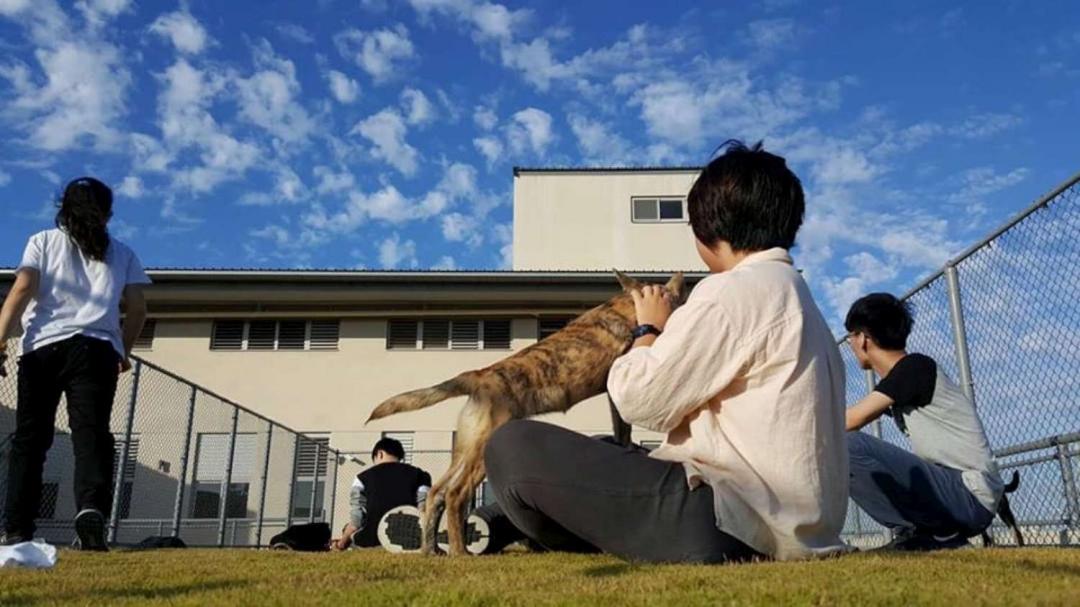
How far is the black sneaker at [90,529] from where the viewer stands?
16.1 feet

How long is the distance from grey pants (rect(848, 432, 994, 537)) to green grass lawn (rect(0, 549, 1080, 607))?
0.82 m

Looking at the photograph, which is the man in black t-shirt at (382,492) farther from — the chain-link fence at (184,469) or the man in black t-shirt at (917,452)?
the man in black t-shirt at (917,452)

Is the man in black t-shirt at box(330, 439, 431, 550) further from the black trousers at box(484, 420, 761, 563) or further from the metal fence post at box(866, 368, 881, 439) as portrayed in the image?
the black trousers at box(484, 420, 761, 563)

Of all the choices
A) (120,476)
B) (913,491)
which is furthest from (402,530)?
(120,476)

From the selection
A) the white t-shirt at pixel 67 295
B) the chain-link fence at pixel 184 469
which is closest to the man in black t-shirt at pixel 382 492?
the white t-shirt at pixel 67 295

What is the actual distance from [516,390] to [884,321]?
2.12 meters

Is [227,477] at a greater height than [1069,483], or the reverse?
[227,477]

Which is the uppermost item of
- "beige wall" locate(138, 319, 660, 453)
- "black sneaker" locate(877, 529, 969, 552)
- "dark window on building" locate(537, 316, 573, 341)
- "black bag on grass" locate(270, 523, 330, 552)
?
"dark window on building" locate(537, 316, 573, 341)

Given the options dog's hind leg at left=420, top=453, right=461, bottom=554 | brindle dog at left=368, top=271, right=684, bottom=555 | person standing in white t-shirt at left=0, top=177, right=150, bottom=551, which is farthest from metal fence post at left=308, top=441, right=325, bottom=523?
dog's hind leg at left=420, top=453, right=461, bottom=554

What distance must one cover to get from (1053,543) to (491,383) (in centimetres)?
350

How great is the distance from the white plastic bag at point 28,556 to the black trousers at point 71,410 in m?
1.56

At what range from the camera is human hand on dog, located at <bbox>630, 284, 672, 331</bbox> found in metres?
2.87

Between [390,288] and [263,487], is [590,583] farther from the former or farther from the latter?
[390,288]

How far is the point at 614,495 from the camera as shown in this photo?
2.56m
